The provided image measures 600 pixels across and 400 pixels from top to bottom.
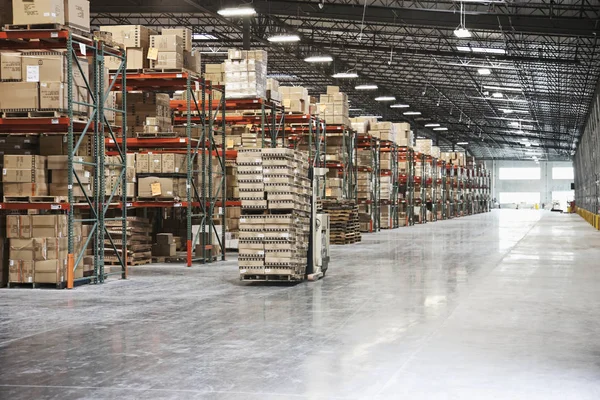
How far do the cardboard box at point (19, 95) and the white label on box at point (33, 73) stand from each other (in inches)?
2.6

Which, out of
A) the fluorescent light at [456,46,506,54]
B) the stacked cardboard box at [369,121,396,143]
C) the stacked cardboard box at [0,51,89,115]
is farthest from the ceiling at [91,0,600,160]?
the stacked cardboard box at [0,51,89,115]

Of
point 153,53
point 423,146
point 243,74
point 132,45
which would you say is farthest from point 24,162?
point 423,146

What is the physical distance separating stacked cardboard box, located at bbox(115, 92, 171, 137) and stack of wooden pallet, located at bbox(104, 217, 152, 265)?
1.89 m

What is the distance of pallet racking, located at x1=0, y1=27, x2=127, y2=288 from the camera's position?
10.7 m

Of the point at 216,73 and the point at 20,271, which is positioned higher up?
the point at 216,73

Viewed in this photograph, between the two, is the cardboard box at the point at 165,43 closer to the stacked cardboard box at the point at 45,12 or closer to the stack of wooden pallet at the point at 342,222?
the stacked cardboard box at the point at 45,12

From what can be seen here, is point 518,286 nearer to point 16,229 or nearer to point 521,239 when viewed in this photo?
point 16,229

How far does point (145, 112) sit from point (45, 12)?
443 cm

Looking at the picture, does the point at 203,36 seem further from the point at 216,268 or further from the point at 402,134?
the point at 216,268

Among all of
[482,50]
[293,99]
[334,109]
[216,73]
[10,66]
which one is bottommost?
[10,66]

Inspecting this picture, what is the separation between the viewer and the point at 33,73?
10.8m

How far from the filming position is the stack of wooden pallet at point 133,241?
14633 millimetres

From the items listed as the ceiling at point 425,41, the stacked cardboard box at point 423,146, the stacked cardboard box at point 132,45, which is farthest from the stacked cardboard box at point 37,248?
the stacked cardboard box at point 423,146

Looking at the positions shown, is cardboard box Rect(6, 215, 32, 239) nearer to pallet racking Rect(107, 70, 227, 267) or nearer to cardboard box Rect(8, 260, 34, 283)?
cardboard box Rect(8, 260, 34, 283)
